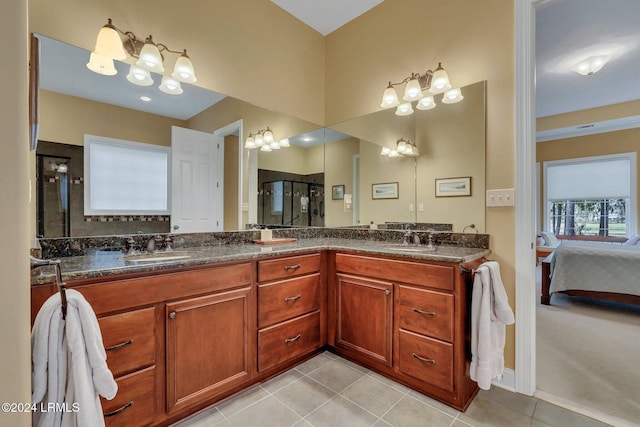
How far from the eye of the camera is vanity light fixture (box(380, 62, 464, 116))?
83.5 inches

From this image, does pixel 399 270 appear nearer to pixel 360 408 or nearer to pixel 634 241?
pixel 360 408

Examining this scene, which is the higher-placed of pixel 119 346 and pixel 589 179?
pixel 589 179

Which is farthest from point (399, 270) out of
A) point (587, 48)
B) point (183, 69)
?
point (587, 48)

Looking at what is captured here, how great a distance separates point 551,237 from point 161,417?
706 cm

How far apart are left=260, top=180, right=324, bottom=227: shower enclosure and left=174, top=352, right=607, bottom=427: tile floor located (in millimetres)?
1384

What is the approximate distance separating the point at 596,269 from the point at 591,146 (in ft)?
12.8

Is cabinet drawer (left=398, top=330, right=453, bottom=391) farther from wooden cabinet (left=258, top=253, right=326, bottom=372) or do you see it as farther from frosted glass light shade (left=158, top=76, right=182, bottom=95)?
frosted glass light shade (left=158, top=76, right=182, bottom=95)

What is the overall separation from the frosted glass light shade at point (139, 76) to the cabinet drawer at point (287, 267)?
4.64 ft

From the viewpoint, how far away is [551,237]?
5754 millimetres

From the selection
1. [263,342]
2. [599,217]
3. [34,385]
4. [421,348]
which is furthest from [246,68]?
[599,217]

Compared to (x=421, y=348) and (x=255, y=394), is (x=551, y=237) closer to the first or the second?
(x=421, y=348)

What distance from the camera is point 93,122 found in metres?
1.72

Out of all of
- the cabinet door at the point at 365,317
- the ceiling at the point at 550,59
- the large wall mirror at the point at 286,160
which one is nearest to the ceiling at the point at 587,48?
the ceiling at the point at 550,59

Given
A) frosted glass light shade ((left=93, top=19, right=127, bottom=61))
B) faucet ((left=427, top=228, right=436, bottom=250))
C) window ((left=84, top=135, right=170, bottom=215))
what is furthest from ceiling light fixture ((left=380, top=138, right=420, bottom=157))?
frosted glass light shade ((left=93, top=19, right=127, bottom=61))
